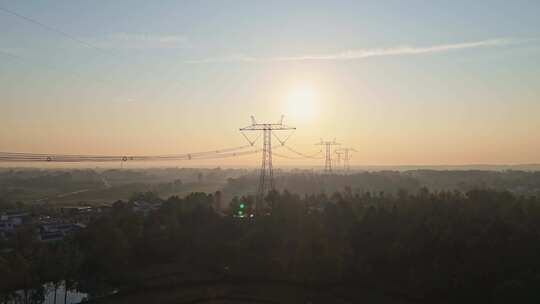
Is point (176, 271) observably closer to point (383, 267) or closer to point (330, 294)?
point (330, 294)

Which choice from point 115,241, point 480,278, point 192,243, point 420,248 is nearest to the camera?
point 480,278

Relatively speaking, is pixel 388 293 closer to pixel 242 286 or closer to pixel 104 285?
pixel 242 286

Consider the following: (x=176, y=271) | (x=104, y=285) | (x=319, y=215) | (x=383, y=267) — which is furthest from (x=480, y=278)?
(x=104, y=285)

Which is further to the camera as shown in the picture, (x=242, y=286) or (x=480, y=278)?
(x=242, y=286)

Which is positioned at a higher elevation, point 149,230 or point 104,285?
point 149,230

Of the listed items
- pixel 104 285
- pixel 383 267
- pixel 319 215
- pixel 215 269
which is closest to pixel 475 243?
pixel 383 267

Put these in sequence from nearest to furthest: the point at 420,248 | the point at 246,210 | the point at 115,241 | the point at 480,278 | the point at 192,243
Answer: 1. the point at 480,278
2. the point at 420,248
3. the point at 115,241
4. the point at 192,243
5. the point at 246,210
